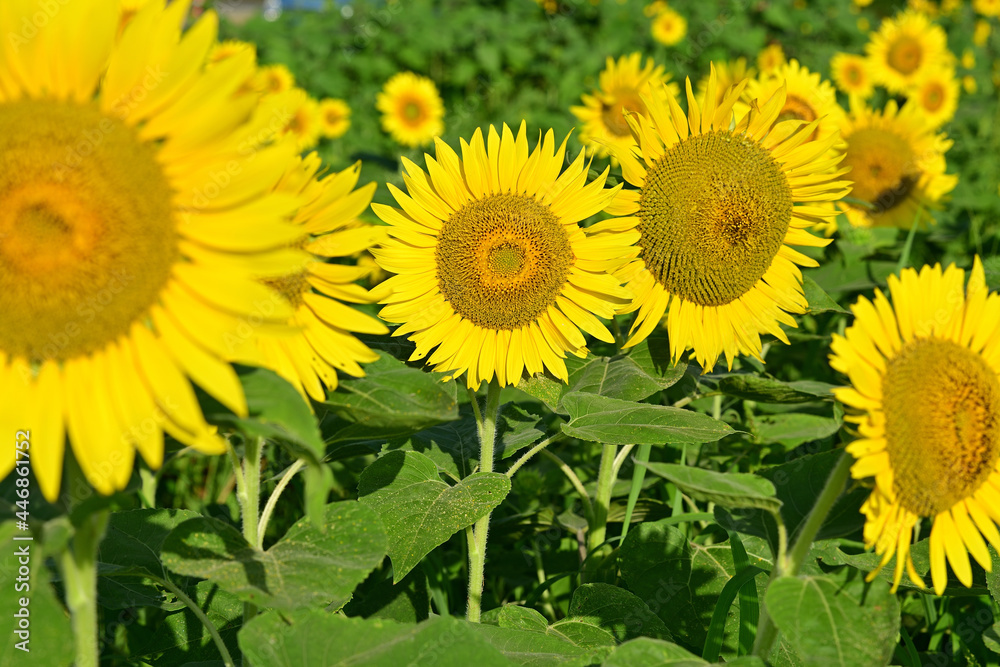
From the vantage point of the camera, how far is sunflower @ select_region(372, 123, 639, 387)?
2.19 metres

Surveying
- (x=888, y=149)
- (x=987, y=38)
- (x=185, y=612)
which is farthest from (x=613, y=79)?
(x=987, y=38)

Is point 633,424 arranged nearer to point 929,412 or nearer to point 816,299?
point 929,412

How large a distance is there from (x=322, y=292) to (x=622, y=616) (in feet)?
3.55

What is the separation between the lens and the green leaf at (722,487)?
1.58 metres

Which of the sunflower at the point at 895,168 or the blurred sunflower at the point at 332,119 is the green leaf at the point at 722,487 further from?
the blurred sunflower at the point at 332,119

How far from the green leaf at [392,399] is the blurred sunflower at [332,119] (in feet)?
21.6

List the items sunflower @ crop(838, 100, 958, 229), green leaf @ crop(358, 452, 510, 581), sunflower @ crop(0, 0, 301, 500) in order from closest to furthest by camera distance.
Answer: sunflower @ crop(0, 0, 301, 500)
green leaf @ crop(358, 452, 510, 581)
sunflower @ crop(838, 100, 958, 229)

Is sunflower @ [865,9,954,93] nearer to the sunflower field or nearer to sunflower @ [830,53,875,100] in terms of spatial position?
sunflower @ [830,53,875,100]

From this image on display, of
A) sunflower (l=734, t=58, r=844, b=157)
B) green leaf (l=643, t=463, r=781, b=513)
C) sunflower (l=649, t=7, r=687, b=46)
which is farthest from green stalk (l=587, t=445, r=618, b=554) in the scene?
sunflower (l=649, t=7, r=687, b=46)

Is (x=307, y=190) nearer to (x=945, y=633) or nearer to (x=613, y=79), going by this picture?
(x=945, y=633)

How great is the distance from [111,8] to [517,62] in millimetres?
8487

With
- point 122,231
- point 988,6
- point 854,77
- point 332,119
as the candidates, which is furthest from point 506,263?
point 988,6

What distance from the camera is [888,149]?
14.5ft

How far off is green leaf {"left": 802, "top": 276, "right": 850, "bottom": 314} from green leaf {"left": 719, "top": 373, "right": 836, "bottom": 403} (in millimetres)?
303
